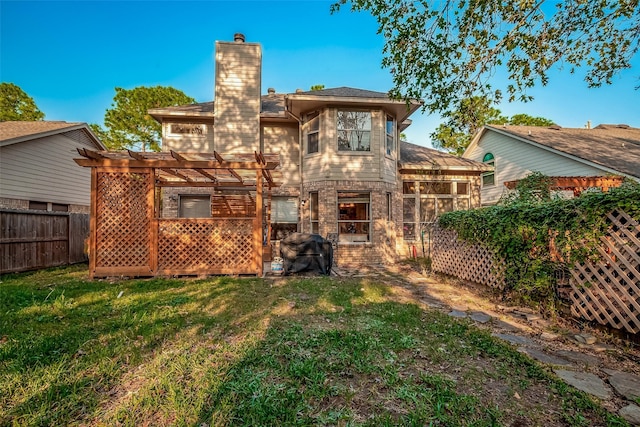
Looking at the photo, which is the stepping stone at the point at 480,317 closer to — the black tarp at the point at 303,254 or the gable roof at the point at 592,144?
the black tarp at the point at 303,254

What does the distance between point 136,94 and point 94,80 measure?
246 inches

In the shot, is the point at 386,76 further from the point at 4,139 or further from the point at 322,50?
the point at 4,139

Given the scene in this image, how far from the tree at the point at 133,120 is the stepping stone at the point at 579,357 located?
30962 mm

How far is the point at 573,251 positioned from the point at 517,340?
155cm

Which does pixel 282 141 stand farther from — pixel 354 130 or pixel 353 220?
pixel 353 220

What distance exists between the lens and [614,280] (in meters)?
3.48

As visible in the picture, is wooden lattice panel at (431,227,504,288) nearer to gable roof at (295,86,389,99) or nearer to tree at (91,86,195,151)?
gable roof at (295,86,389,99)

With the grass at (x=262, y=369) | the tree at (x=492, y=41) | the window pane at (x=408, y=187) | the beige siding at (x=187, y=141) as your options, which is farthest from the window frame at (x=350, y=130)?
the grass at (x=262, y=369)

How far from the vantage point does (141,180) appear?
7203mm

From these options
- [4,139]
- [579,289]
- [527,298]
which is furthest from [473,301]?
[4,139]

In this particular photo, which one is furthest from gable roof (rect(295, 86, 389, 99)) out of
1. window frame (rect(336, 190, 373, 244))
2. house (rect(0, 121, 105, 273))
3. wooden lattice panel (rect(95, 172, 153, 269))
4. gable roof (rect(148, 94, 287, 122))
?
house (rect(0, 121, 105, 273))

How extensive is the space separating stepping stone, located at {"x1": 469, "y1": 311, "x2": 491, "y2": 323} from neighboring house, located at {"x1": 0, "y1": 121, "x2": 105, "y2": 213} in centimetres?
1211

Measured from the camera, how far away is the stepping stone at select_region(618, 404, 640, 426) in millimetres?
2031

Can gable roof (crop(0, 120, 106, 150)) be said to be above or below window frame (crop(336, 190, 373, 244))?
above
